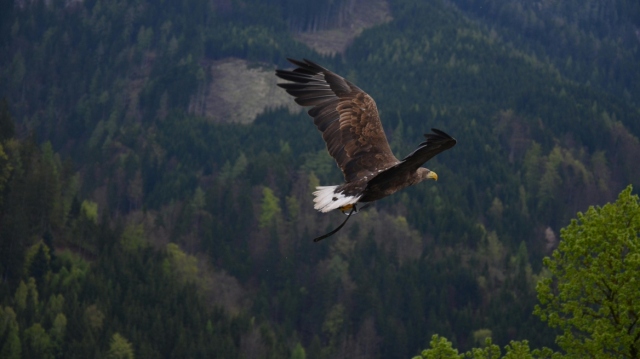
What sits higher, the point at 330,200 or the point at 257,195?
the point at 330,200

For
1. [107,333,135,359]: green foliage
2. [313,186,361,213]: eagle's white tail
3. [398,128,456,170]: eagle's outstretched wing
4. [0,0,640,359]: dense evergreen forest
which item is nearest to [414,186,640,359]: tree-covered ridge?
[313,186,361,213]: eagle's white tail

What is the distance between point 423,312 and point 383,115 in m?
55.1

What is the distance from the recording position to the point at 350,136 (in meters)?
19.0

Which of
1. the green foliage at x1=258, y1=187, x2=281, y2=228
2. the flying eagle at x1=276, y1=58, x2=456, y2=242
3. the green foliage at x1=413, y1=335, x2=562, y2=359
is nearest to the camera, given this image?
the flying eagle at x1=276, y1=58, x2=456, y2=242

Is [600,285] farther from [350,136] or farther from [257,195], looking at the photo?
[257,195]

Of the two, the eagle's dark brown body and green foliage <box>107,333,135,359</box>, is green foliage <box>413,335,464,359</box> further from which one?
green foliage <box>107,333,135,359</box>

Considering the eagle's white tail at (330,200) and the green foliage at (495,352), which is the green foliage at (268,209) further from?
the eagle's white tail at (330,200)

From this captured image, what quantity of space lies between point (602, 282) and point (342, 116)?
7.40 m

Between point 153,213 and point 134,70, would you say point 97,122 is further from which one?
point 153,213

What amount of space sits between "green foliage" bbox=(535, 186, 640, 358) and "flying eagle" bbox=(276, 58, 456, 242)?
6509mm

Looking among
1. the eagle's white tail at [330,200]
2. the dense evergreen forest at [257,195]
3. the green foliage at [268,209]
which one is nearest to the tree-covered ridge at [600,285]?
the eagle's white tail at [330,200]

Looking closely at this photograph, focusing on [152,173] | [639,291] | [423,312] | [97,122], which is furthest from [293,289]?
[639,291]

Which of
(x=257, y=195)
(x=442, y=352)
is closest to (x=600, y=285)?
(x=442, y=352)

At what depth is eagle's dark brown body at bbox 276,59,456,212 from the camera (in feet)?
56.4
